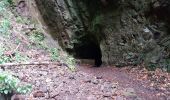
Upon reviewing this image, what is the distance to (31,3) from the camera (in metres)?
13.7

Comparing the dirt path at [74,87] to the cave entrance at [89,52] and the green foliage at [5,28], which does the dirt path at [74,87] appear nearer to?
the green foliage at [5,28]

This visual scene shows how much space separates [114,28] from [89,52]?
393 cm

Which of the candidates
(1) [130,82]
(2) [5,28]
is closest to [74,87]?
(1) [130,82]

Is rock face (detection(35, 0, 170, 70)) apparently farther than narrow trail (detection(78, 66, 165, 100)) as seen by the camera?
Yes

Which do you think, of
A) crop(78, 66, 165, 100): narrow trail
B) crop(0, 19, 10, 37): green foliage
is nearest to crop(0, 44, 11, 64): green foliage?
crop(0, 19, 10, 37): green foliage

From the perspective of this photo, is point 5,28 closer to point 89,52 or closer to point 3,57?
point 3,57

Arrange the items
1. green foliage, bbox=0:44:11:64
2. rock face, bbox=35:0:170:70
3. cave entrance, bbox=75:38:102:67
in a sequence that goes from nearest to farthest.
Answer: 1. green foliage, bbox=0:44:11:64
2. rock face, bbox=35:0:170:70
3. cave entrance, bbox=75:38:102:67

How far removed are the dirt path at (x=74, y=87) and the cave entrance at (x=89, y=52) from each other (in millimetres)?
5993

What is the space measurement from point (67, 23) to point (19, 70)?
6.58m

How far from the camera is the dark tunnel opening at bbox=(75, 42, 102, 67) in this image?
50.7 feet

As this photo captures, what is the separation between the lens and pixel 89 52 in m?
16.5

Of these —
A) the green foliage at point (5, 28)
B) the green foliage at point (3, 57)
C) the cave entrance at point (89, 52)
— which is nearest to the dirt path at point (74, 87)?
the green foliage at point (3, 57)

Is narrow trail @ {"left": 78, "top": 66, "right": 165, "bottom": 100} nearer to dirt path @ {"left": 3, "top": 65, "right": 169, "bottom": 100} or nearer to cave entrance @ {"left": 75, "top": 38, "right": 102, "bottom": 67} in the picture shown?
dirt path @ {"left": 3, "top": 65, "right": 169, "bottom": 100}

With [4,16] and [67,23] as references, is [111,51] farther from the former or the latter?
[4,16]
